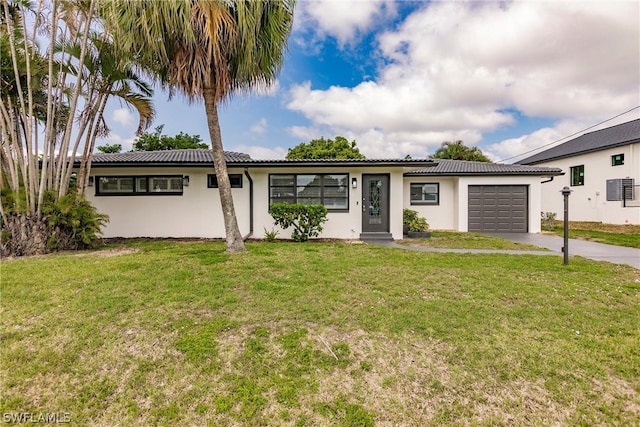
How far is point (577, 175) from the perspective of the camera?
58.4 ft

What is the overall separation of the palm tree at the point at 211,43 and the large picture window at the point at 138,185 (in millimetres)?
4049

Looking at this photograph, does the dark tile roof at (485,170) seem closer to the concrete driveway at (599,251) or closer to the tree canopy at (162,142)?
the concrete driveway at (599,251)

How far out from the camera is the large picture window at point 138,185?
32.4 ft

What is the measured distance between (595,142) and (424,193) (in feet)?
42.0

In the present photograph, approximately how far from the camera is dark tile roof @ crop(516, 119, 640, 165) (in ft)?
49.8

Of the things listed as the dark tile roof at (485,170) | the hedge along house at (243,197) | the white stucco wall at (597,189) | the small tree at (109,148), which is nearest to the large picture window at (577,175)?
the white stucco wall at (597,189)

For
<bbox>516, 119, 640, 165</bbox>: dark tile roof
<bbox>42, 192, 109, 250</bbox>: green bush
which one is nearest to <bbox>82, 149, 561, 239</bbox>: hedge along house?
<bbox>42, 192, 109, 250</bbox>: green bush

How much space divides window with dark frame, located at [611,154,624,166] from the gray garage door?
763 centimetres

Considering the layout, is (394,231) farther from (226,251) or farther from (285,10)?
(285,10)

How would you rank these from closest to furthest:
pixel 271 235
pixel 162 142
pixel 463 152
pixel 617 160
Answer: pixel 271 235 < pixel 617 160 < pixel 162 142 < pixel 463 152

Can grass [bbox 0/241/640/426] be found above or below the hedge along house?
below

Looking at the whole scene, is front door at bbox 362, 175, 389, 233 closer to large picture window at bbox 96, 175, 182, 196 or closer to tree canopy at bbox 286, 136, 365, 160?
large picture window at bbox 96, 175, 182, 196

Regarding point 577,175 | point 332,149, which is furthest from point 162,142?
point 577,175

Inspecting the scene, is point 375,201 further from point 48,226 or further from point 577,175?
point 577,175
